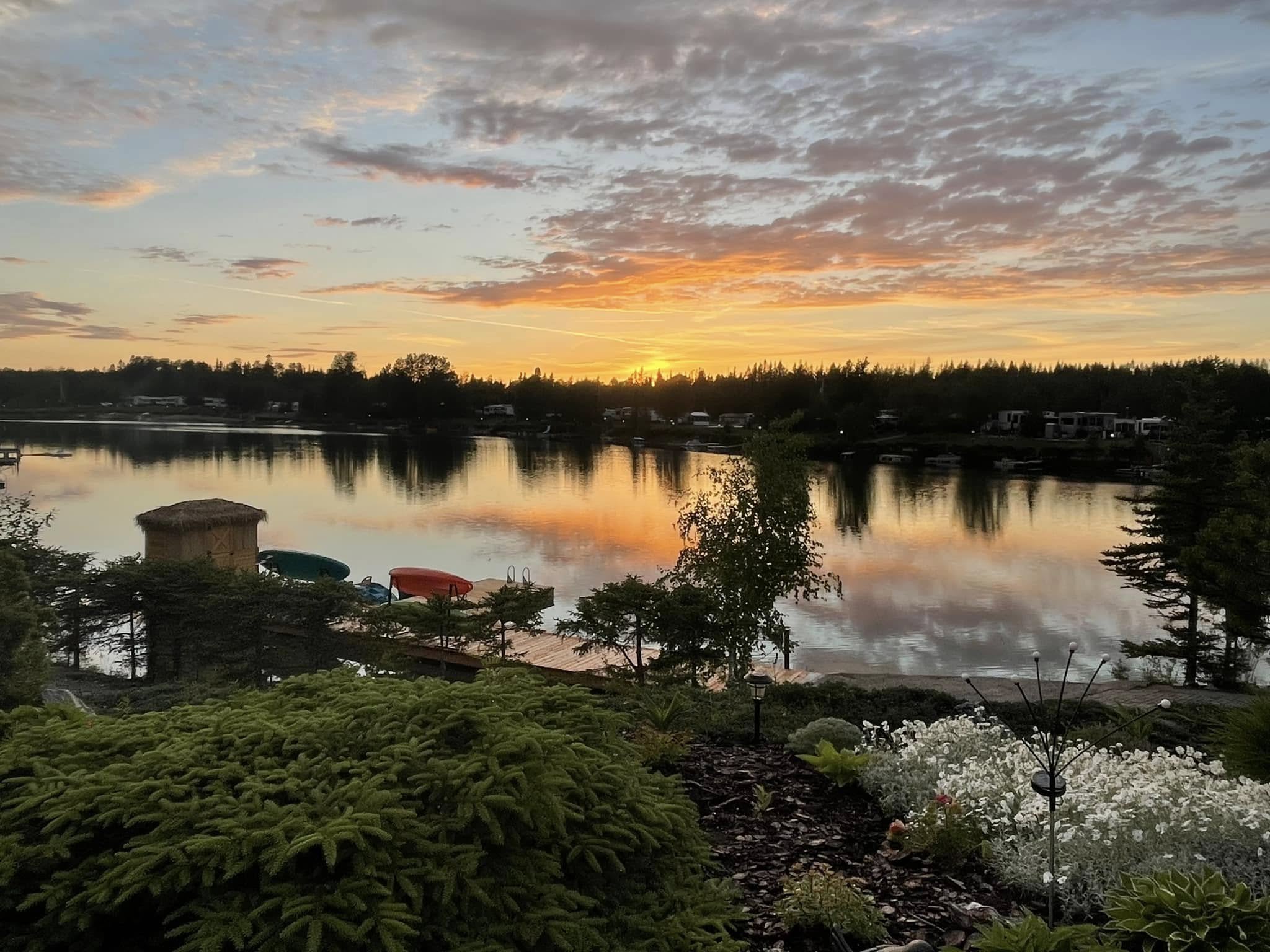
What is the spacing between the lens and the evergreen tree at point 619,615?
12594 millimetres

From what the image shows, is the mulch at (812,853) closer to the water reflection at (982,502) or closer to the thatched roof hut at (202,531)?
the thatched roof hut at (202,531)

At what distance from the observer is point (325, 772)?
3.42 metres

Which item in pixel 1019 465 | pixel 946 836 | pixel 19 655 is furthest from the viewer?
pixel 1019 465

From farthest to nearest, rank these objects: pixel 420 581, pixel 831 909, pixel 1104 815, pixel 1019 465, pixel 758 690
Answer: pixel 1019 465, pixel 420 581, pixel 758 690, pixel 1104 815, pixel 831 909

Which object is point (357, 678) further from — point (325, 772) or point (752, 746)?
point (752, 746)

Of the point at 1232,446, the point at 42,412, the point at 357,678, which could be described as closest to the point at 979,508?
the point at 1232,446

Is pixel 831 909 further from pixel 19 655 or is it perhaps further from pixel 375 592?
pixel 375 592

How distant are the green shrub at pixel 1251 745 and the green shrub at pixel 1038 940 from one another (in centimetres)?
289

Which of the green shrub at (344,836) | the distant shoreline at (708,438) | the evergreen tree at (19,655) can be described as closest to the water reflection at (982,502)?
the distant shoreline at (708,438)

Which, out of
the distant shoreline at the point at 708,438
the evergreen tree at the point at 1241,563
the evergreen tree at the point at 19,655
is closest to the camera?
the evergreen tree at the point at 19,655

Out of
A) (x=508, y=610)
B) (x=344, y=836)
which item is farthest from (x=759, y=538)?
(x=344, y=836)

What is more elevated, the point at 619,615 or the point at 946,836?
the point at 946,836

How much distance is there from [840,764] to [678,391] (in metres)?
127

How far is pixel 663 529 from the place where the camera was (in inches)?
1578
